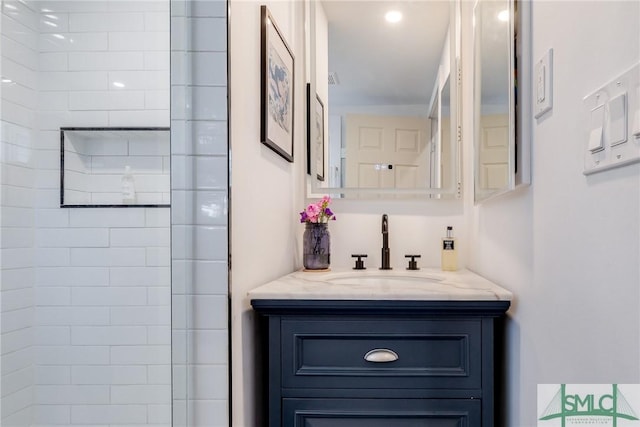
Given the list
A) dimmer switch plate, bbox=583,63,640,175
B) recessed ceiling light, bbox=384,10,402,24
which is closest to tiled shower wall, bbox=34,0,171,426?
recessed ceiling light, bbox=384,10,402,24

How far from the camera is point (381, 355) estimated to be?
1.13 metres

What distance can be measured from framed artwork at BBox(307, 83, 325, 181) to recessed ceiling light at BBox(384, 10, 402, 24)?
0.45 metres

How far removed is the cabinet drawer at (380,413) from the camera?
44.1 inches

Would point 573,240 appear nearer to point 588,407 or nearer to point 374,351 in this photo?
point 588,407

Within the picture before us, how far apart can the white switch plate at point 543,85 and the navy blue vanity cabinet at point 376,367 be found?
561mm

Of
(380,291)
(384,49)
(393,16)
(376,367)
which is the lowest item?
(376,367)

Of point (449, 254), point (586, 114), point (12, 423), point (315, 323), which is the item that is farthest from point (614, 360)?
point (12, 423)

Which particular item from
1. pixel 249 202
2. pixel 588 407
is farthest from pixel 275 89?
pixel 588 407

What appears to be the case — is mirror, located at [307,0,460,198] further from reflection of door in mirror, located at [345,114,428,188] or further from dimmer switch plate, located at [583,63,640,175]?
dimmer switch plate, located at [583,63,640,175]

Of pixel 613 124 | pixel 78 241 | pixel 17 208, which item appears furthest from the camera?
pixel 78 241

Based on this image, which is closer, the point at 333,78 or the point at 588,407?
the point at 588,407

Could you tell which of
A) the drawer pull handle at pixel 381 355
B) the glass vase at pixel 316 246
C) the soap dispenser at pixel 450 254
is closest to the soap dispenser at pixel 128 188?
the glass vase at pixel 316 246

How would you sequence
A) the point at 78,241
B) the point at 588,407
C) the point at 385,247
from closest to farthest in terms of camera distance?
the point at 588,407 → the point at 78,241 → the point at 385,247

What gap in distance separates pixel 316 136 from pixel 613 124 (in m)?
1.29
